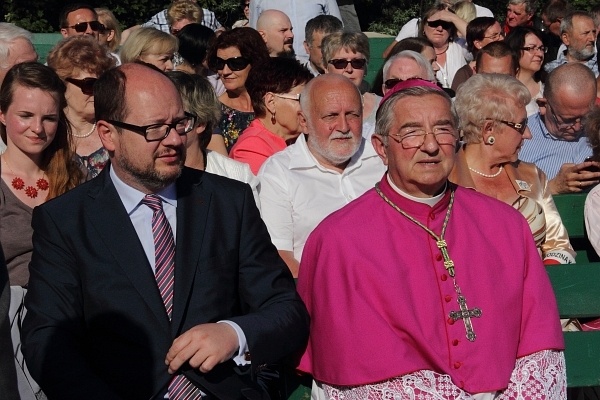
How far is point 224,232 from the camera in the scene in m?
4.26

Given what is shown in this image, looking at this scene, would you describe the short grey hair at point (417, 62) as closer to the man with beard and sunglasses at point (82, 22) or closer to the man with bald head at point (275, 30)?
the man with bald head at point (275, 30)

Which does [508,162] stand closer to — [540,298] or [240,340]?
[540,298]

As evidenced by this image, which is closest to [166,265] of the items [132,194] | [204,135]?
[132,194]

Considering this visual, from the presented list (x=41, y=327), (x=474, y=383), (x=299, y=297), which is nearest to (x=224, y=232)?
(x=299, y=297)

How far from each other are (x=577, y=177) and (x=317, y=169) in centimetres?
158

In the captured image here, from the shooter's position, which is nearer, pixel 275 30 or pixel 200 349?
pixel 200 349

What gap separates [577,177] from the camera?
20.7 feet

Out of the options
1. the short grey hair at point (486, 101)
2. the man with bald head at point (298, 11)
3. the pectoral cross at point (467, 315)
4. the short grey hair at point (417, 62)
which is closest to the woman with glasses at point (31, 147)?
the pectoral cross at point (467, 315)

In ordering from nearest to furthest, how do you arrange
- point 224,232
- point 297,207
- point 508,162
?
point 224,232
point 297,207
point 508,162

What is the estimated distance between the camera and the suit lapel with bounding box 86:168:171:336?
4.05 m

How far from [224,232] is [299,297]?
1.29 ft

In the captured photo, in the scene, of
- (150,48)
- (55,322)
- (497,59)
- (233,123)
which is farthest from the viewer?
(497,59)

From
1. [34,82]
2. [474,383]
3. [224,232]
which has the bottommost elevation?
[474,383]

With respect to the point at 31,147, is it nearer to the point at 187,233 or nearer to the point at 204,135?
the point at 204,135
